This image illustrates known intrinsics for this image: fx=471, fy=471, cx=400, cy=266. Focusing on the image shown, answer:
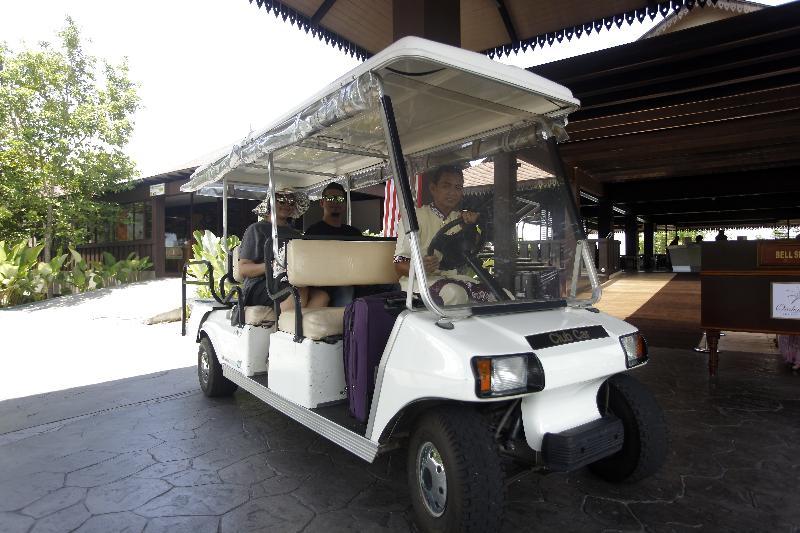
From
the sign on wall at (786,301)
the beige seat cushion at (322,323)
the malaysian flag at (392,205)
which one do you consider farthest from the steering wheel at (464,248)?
the sign on wall at (786,301)

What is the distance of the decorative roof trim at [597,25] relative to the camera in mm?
4621

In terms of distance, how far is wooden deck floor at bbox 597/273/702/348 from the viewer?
20.5 ft

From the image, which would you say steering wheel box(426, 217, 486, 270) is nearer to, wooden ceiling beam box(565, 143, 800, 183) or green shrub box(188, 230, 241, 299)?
wooden ceiling beam box(565, 143, 800, 183)

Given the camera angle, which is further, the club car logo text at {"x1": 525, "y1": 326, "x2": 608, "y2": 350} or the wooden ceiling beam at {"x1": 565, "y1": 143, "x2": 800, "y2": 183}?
the wooden ceiling beam at {"x1": 565, "y1": 143, "x2": 800, "y2": 183}

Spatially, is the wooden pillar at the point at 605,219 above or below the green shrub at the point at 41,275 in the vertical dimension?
above

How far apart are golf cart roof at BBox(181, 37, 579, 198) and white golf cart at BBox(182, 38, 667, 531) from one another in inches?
0.4

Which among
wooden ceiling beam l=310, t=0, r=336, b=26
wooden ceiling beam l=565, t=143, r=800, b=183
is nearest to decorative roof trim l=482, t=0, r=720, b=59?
wooden ceiling beam l=310, t=0, r=336, b=26

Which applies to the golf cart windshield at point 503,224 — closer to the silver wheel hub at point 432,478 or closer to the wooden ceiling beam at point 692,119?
the silver wheel hub at point 432,478

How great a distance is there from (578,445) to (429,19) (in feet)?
12.5

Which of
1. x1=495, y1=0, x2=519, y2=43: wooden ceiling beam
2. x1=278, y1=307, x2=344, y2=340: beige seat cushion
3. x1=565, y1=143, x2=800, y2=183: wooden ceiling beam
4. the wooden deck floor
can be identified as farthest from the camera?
x1=565, y1=143, x2=800, y2=183: wooden ceiling beam

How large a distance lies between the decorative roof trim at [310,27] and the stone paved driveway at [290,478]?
4.08 meters

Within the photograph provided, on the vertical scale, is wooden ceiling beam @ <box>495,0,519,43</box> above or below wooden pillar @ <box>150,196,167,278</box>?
above

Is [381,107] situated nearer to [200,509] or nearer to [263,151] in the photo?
[263,151]

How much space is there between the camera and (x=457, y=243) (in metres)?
2.45
